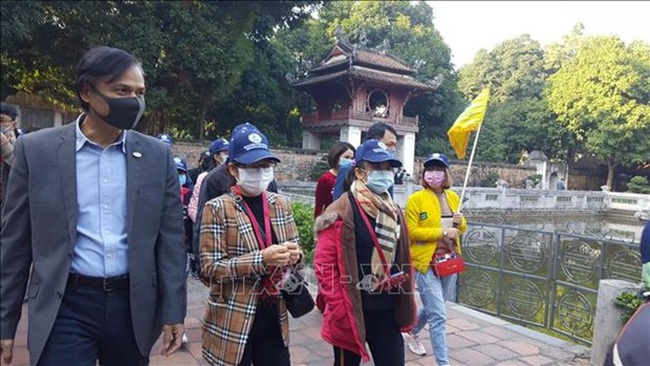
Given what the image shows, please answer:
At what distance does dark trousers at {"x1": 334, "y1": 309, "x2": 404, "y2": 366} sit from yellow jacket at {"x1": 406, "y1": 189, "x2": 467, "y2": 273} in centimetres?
88

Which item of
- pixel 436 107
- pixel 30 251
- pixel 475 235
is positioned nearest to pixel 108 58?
pixel 30 251

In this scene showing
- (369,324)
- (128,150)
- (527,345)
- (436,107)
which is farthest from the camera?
(436,107)

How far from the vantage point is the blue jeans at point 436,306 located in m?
3.27

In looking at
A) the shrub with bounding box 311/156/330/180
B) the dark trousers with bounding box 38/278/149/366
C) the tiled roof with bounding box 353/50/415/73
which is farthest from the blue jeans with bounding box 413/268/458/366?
the tiled roof with bounding box 353/50/415/73

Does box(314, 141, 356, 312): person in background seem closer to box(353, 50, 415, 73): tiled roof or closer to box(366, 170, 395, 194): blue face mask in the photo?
box(366, 170, 395, 194): blue face mask

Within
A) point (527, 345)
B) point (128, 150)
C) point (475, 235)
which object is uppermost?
point (128, 150)

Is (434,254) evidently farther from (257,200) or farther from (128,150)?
(128,150)

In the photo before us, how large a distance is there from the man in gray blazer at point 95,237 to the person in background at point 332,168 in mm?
2258

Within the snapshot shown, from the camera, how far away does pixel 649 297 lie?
1.51 meters

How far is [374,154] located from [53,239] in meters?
1.61

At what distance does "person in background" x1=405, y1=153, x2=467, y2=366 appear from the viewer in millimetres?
3359

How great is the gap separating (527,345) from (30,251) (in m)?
3.92

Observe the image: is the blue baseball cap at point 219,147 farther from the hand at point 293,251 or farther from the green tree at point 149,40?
the green tree at point 149,40

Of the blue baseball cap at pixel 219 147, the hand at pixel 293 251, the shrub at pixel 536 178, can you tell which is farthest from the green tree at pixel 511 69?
the hand at pixel 293 251
